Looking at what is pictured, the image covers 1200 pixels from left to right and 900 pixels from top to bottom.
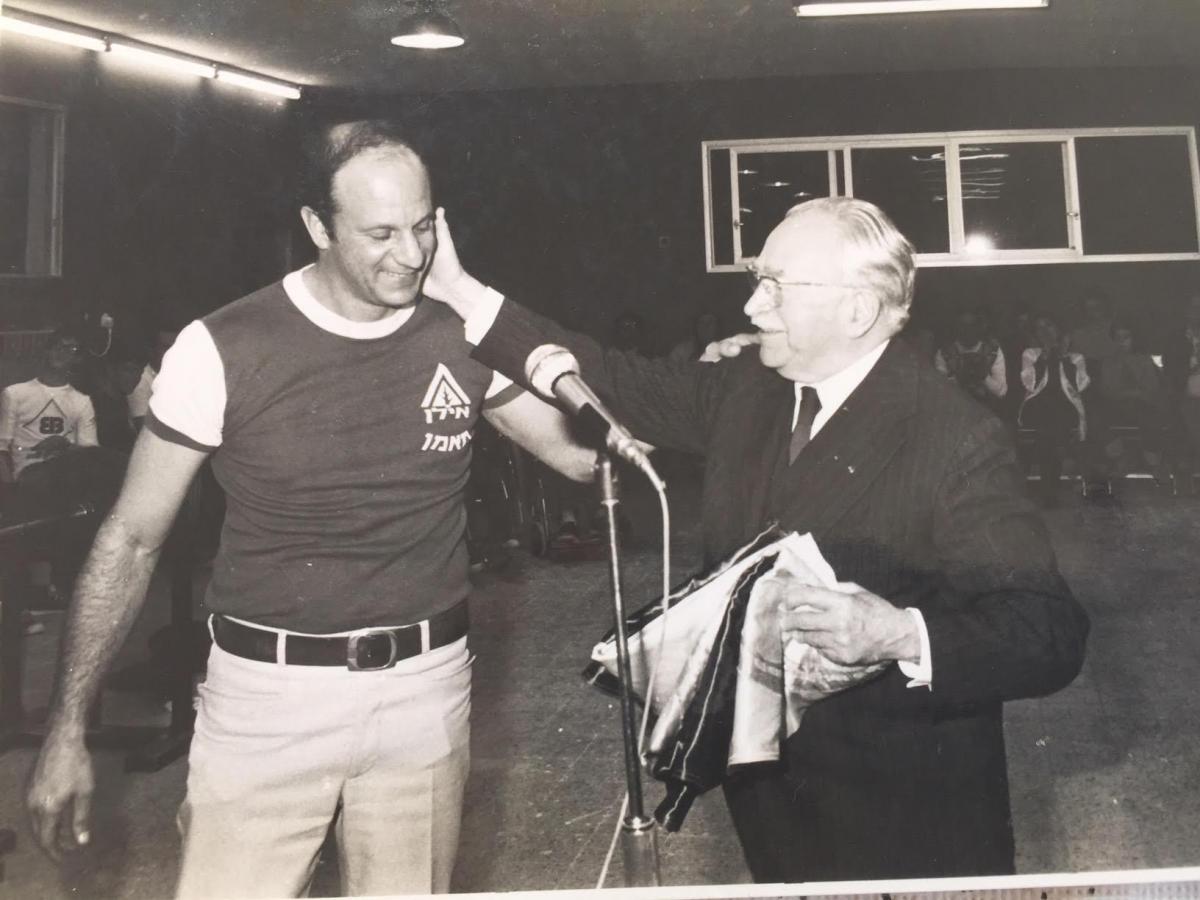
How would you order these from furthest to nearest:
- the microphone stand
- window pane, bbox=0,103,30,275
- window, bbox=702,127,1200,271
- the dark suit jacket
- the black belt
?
window pane, bbox=0,103,30,275 < window, bbox=702,127,1200,271 < the black belt < the dark suit jacket < the microphone stand

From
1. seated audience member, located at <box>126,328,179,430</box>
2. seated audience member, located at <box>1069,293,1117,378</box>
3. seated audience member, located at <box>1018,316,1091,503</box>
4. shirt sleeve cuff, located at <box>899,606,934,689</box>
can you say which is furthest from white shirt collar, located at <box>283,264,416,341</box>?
seated audience member, located at <box>1069,293,1117,378</box>

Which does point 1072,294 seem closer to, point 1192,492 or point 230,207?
point 1192,492

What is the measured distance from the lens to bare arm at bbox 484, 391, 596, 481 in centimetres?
169

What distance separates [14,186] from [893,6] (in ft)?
5.89

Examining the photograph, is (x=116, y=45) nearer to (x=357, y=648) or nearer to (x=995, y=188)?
(x=357, y=648)

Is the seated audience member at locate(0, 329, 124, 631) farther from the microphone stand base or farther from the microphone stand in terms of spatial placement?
the microphone stand base

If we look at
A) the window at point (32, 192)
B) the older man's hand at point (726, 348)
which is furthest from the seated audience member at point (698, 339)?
the window at point (32, 192)

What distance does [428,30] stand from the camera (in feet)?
6.19

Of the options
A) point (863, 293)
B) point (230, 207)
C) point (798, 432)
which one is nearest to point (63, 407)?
point (230, 207)

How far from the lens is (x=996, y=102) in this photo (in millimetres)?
1886

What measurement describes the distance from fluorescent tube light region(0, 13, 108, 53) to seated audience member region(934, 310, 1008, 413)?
5.51 feet

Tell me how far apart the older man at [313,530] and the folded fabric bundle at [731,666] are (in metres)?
0.31

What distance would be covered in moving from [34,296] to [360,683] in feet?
3.32

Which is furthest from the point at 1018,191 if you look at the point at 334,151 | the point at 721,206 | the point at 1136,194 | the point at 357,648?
the point at 357,648
